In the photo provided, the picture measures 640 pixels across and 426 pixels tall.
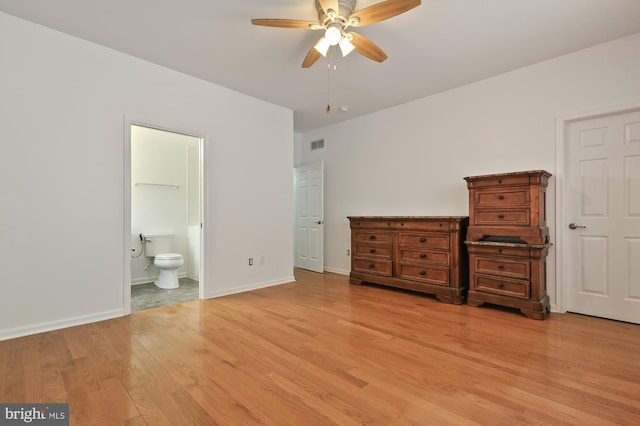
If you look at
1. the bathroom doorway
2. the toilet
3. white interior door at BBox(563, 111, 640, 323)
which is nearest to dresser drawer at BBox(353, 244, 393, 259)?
white interior door at BBox(563, 111, 640, 323)

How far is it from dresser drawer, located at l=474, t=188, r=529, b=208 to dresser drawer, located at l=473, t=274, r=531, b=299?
798 millimetres

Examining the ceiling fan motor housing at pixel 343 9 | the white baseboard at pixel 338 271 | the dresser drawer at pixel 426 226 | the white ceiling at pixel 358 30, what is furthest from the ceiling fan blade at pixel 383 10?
the white baseboard at pixel 338 271

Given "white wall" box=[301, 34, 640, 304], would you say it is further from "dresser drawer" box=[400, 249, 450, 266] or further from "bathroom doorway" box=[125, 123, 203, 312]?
"bathroom doorway" box=[125, 123, 203, 312]

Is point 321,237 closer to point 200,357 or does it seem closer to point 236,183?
point 236,183

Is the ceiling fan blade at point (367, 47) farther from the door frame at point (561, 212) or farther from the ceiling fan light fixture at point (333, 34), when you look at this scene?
the door frame at point (561, 212)

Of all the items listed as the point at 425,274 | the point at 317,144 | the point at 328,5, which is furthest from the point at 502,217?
the point at 317,144

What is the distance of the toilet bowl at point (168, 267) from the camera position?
4.28 meters

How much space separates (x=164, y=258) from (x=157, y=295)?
516 millimetres

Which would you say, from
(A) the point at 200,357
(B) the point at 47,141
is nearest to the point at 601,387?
(A) the point at 200,357

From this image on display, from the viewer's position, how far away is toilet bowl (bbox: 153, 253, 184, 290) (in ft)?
14.0

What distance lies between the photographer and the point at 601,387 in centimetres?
183

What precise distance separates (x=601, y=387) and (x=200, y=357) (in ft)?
8.47

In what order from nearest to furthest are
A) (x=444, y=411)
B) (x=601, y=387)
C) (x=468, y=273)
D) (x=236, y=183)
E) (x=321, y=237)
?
1. (x=444, y=411)
2. (x=601, y=387)
3. (x=468, y=273)
4. (x=236, y=183)
5. (x=321, y=237)

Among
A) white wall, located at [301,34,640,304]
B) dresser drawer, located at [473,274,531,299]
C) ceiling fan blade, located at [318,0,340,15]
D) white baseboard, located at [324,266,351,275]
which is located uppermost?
ceiling fan blade, located at [318,0,340,15]
